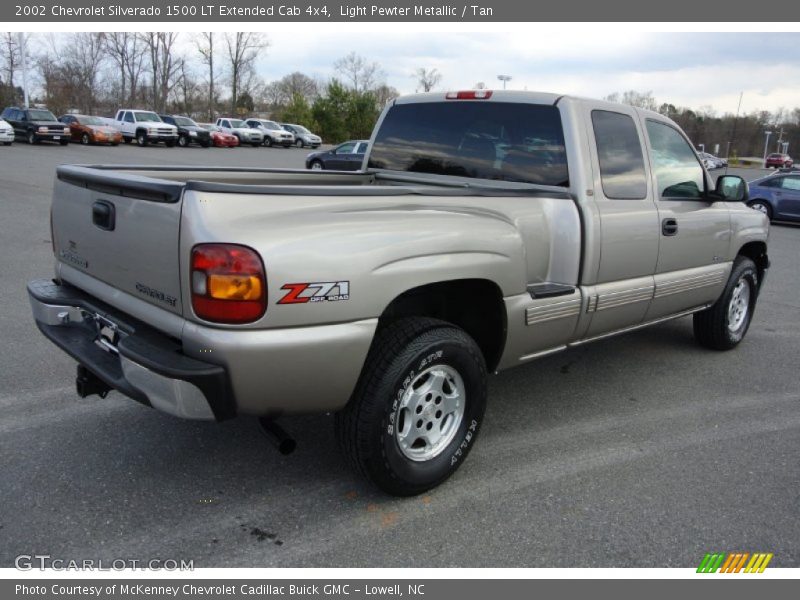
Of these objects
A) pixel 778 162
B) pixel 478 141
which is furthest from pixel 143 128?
pixel 778 162

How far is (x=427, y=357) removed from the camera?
3008mm

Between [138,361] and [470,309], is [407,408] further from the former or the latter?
[138,361]

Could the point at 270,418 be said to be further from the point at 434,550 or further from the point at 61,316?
the point at 61,316

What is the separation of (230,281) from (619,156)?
286 cm

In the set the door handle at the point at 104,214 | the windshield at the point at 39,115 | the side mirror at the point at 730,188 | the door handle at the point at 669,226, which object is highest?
the windshield at the point at 39,115

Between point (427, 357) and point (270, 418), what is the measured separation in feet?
2.45

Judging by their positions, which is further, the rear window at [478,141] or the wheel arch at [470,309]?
the rear window at [478,141]

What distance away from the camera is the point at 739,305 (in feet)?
19.1

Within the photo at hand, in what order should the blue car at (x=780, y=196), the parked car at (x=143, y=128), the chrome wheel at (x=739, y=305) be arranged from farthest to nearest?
1. the parked car at (x=143, y=128)
2. the blue car at (x=780, y=196)
3. the chrome wheel at (x=739, y=305)

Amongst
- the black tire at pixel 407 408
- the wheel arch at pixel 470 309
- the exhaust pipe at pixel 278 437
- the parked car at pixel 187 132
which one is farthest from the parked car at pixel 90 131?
the black tire at pixel 407 408

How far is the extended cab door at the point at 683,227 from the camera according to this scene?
457cm

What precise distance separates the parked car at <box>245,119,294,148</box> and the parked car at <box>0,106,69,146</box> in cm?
1403

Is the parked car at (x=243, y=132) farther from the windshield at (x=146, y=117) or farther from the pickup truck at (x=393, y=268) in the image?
the pickup truck at (x=393, y=268)

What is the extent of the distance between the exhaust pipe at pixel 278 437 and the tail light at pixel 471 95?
2.57 m
